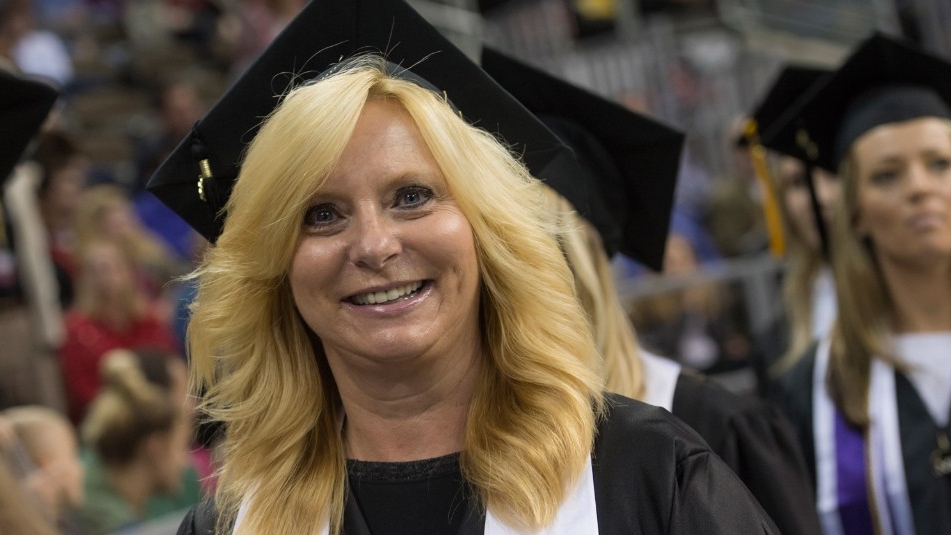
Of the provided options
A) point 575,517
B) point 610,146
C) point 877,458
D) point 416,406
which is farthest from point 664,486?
point 877,458

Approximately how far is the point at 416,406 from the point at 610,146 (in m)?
1.41

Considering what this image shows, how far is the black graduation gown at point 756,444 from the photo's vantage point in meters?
2.91

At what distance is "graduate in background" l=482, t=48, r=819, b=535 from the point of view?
9.83ft

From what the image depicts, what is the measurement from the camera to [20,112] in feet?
10.3

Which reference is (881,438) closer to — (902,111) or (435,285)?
(902,111)

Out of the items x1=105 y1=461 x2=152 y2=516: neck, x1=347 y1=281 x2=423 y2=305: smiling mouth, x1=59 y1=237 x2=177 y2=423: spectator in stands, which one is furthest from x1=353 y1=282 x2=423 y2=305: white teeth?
A: x1=59 y1=237 x2=177 y2=423: spectator in stands

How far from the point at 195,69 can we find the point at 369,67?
25.5ft

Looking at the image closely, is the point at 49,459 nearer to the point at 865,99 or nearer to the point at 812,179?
the point at 812,179

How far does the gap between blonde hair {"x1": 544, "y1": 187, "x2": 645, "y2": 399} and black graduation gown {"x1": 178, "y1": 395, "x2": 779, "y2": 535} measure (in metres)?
0.92

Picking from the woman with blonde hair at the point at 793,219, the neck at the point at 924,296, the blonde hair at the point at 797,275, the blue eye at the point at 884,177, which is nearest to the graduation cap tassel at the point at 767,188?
the woman with blonde hair at the point at 793,219

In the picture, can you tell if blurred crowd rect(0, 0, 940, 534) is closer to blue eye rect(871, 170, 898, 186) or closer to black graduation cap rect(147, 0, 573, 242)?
black graduation cap rect(147, 0, 573, 242)

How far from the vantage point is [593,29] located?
34.9 feet

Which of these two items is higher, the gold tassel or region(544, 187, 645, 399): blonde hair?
the gold tassel

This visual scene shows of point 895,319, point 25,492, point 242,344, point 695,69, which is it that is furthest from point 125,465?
point 695,69
